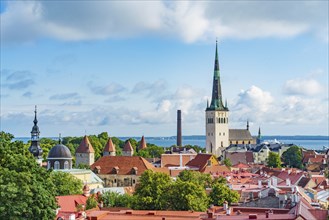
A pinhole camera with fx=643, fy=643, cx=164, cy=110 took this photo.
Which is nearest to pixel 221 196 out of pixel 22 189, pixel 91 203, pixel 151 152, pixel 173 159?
pixel 91 203

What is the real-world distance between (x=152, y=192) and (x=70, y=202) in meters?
7.26

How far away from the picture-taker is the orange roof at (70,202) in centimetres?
5059

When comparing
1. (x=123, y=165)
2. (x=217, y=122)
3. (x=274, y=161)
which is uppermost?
(x=217, y=122)

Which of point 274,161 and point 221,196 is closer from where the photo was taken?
point 221,196

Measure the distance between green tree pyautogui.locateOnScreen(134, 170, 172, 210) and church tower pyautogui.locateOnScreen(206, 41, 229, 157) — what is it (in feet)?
352

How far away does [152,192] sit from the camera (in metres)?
49.7

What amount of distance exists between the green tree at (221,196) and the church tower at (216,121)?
104517 mm

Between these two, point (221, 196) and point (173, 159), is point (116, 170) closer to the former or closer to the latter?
point (173, 159)

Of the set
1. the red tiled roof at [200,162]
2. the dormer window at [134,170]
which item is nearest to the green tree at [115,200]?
the dormer window at [134,170]

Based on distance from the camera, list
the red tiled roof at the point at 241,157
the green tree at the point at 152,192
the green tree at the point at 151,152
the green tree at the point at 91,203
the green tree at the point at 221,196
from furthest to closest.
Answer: the red tiled roof at the point at 241,157 → the green tree at the point at 151,152 → the green tree at the point at 221,196 → the green tree at the point at 91,203 → the green tree at the point at 152,192

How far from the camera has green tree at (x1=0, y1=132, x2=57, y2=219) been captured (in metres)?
30.6

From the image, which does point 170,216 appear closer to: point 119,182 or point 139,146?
point 119,182

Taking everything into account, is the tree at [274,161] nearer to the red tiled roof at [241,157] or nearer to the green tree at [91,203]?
the red tiled roof at [241,157]

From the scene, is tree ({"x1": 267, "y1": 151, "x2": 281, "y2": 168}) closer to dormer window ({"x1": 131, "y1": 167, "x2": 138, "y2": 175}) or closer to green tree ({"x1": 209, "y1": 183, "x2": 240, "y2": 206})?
dormer window ({"x1": 131, "y1": 167, "x2": 138, "y2": 175})
